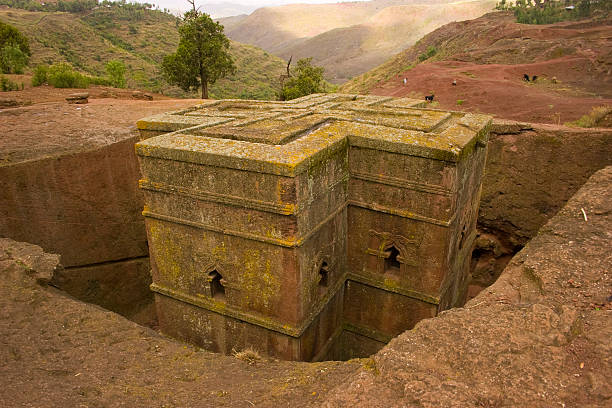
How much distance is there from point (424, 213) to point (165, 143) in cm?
403

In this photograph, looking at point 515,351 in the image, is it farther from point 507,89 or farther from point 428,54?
point 428,54

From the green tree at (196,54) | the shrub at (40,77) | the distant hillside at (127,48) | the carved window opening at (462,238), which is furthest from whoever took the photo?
the distant hillside at (127,48)

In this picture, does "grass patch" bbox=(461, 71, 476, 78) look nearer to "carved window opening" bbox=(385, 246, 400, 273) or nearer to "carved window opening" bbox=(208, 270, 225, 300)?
"carved window opening" bbox=(385, 246, 400, 273)

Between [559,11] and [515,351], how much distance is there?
48324 mm

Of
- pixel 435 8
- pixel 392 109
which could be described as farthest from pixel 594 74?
pixel 435 8

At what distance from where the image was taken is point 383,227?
6910 mm

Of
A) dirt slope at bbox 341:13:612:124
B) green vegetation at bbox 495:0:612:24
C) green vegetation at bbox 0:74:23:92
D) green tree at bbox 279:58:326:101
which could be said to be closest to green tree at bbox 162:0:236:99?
green tree at bbox 279:58:326:101

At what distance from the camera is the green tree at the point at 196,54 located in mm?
20359

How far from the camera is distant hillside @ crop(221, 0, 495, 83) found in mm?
77375

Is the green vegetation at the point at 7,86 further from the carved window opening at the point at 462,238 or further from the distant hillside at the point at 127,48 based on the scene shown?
the carved window opening at the point at 462,238

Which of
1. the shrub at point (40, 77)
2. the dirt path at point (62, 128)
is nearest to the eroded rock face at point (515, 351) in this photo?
the dirt path at point (62, 128)

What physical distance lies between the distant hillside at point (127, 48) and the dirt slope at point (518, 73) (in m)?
10.1

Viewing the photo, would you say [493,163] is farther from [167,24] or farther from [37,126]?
[167,24]

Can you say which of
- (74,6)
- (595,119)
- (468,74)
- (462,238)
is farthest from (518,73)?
(74,6)
